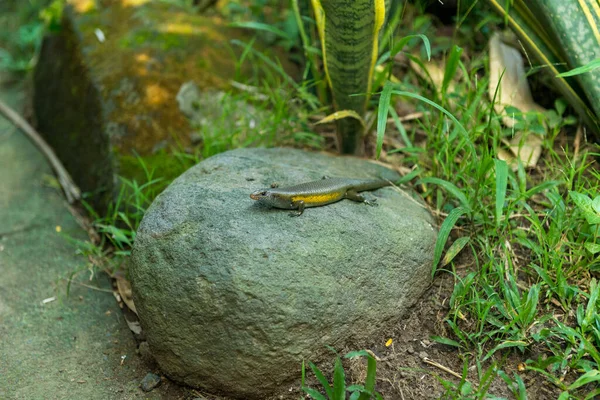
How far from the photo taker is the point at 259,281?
9.15 ft

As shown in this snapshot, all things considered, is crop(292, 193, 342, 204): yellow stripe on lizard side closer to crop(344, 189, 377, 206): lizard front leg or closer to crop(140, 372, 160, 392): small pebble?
crop(344, 189, 377, 206): lizard front leg

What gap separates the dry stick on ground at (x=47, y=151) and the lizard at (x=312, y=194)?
7.19ft

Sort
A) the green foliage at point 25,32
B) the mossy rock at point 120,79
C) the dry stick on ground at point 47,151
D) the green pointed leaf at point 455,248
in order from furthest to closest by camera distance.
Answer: the green foliage at point 25,32, the dry stick on ground at point 47,151, the mossy rock at point 120,79, the green pointed leaf at point 455,248

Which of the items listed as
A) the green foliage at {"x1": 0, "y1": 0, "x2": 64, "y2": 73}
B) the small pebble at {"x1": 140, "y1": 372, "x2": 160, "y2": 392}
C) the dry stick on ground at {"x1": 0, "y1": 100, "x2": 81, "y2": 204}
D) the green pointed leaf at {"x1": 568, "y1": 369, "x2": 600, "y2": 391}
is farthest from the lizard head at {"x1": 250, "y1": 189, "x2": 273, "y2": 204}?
the green foliage at {"x1": 0, "y1": 0, "x2": 64, "y2": 73}

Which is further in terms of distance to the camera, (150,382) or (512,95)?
(512,95)

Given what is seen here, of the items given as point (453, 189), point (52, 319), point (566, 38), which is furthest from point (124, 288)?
point (566, 38)

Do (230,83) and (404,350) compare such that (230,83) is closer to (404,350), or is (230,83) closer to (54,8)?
(54,8)

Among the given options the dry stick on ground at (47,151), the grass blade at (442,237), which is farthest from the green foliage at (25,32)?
the grass blade at (442,237)

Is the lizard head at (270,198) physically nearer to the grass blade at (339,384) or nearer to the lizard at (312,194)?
the lizard at (312,194)

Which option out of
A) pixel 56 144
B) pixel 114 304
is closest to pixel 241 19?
pixel 56 144

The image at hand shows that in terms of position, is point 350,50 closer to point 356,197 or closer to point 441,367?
point 356,197

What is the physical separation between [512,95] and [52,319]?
11.5 ft

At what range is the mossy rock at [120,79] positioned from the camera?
4.45 meters

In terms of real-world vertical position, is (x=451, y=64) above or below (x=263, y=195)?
above
